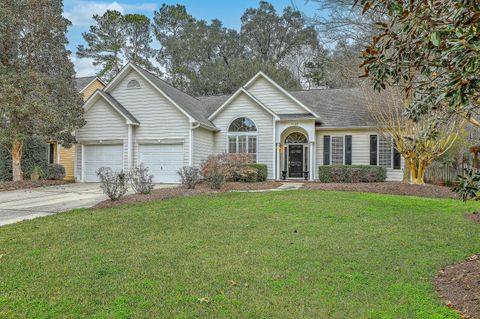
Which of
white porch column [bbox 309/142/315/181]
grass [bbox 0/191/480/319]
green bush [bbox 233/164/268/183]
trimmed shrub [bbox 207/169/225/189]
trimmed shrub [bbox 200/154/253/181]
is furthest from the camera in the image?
white porch column [bbox 309/142/315/181]

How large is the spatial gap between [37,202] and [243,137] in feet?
35.1

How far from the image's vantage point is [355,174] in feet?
55.4

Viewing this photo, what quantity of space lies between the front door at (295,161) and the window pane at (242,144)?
8.80 ft

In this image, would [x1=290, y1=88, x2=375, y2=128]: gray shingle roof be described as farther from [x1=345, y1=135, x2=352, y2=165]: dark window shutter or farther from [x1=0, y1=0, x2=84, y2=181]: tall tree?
[x1=0, y1=0, x2=84, y2=181]: tall tree

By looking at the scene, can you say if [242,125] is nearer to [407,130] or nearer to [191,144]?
[191,144]

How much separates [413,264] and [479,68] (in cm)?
336

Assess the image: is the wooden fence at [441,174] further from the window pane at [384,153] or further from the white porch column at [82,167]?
the white porch column at [82,167]

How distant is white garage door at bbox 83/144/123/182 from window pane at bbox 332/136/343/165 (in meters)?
11.3

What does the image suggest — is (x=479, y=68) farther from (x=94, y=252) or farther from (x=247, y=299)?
(x=94, y=252)

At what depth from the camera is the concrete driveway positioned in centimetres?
938

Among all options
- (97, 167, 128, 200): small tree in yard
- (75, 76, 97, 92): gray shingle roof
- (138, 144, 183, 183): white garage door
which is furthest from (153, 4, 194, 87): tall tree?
(97, 167, 128, 200): small tree in yard

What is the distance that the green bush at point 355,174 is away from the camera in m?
16.8

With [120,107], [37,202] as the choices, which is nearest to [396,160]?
[120,107]

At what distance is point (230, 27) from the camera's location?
137ft
